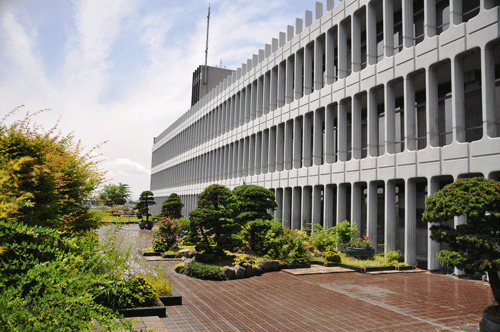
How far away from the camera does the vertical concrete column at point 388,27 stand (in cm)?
2103

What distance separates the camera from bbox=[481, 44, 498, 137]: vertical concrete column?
15.5 metres

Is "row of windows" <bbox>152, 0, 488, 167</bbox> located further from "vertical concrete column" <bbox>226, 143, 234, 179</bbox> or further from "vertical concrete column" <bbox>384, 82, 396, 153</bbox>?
"vertical concrete column" <bbox>226, 143, 234, 179</bbox>

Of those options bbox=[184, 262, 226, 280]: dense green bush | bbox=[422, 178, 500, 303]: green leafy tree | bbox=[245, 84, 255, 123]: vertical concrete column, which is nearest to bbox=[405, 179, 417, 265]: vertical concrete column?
bbox=[422, 178, 500, 303]: green leafy tree

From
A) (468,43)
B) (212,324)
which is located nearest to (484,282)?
(468,43)

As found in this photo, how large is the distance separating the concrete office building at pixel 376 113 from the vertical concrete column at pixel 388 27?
0.06 m

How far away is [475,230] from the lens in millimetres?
9539

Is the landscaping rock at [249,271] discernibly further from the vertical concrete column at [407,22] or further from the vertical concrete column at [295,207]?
the vertical concrete column at [407,22]

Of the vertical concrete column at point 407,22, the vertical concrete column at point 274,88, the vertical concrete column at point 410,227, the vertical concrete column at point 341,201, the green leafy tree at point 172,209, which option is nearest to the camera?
the vertical concrete column at point 410,227

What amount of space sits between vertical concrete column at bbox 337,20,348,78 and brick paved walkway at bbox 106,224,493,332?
45.9 feet

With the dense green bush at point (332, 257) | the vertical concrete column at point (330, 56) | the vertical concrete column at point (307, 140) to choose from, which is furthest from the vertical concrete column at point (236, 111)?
the dense green bush at point (332, 257)

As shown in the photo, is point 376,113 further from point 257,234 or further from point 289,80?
point 289,80

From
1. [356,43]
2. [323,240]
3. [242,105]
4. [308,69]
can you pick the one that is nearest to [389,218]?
[323,240]

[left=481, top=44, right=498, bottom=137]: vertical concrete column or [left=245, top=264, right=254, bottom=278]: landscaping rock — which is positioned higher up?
[left=481, top=44, right=498, bottom=137]: vertical concrete column

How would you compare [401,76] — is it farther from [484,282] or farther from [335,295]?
[335,295]
